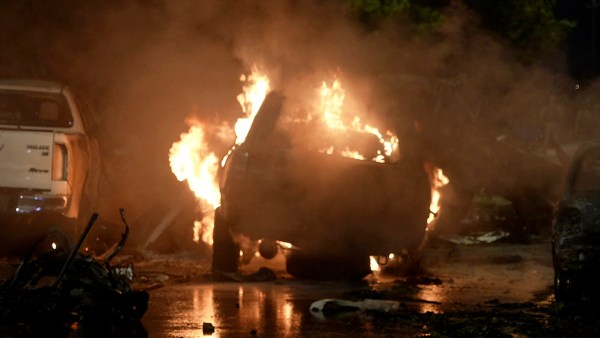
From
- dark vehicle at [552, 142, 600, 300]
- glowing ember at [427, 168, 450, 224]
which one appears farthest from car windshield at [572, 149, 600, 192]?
glowing ember at [427, 168, 450, 224]

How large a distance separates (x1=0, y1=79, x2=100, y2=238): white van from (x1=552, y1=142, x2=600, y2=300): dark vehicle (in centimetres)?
605

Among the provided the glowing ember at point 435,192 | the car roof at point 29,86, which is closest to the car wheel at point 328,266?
the glowing ember at point 435,192

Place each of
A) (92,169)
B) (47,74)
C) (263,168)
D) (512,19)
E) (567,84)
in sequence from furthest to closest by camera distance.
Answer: (567,84)
(512,19)
(47,74)
(92,169)
(263,168)

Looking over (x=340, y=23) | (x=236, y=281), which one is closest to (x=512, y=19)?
(x=340, y=23)

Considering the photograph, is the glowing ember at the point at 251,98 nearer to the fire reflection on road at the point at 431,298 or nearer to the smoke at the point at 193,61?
the smoke at the point at 193,61

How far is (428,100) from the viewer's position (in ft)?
69.4

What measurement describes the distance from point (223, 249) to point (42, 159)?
258 centimetres

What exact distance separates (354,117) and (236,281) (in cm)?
233

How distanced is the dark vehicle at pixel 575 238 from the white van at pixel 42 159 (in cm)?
605

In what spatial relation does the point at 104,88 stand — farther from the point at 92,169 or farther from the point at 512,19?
the point at 512,19

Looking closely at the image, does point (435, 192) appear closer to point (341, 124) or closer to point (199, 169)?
point (341, 124)

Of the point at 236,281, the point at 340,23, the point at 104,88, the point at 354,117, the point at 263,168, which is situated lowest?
the point at 236,281

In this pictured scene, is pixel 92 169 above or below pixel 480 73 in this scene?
below

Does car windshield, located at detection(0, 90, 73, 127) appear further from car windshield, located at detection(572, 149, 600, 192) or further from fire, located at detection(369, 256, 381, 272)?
car windshield, located at detection(572, 149, 600, 192)
